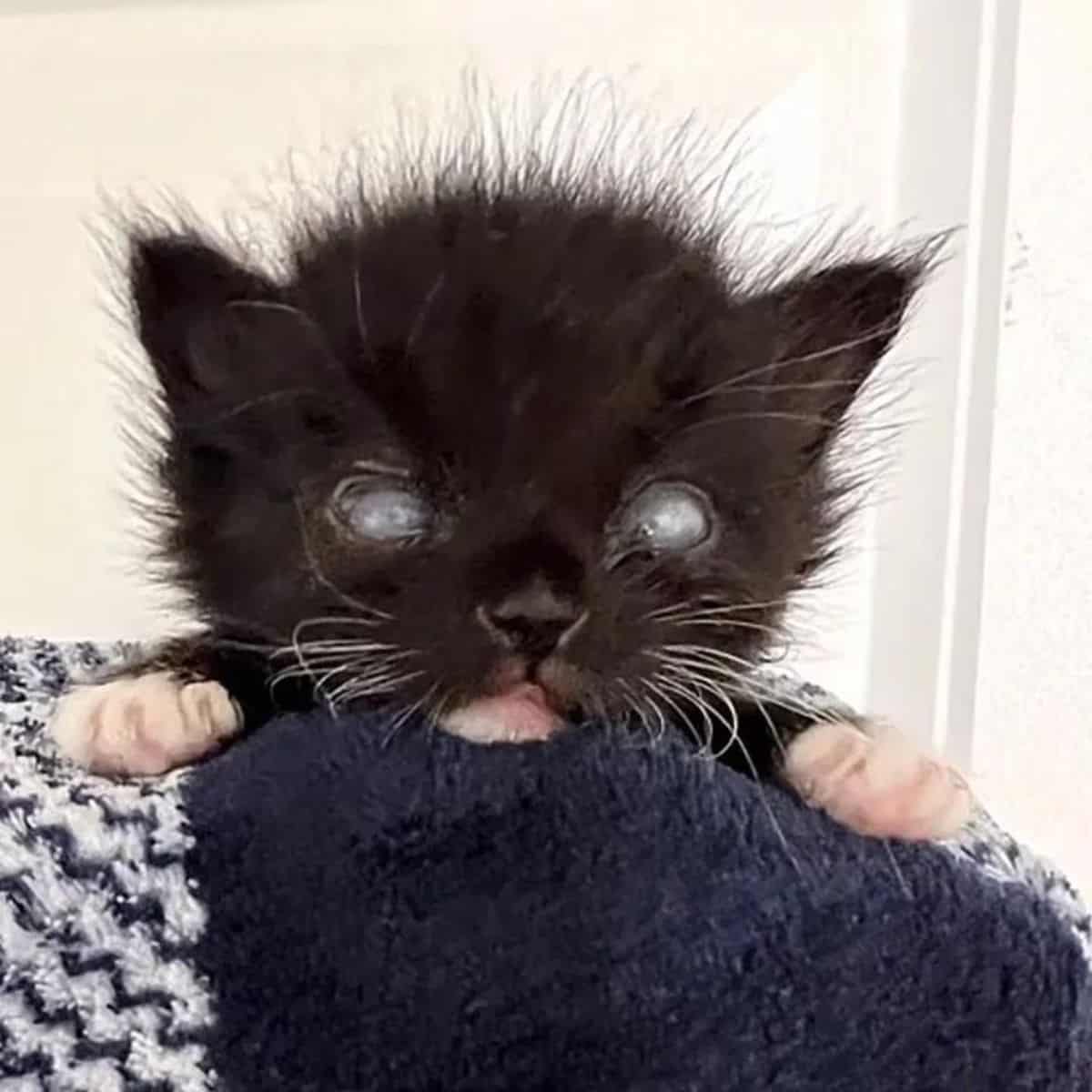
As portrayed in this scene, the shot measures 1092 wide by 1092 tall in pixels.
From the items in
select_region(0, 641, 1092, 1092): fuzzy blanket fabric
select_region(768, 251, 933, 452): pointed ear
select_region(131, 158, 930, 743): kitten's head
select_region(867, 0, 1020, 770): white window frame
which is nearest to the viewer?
select_region(0, 641, 1092, 1092): fuzzy blanket fabric

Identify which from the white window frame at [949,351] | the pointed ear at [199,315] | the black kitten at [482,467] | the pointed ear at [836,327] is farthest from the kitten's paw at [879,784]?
the white window frame at [949,351]

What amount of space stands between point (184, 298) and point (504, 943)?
31cm

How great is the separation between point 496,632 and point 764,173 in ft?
2.04

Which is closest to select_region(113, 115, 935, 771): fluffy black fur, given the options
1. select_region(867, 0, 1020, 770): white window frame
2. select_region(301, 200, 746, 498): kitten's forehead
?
select_region(301, 200, 746, 498): kitten's forehead

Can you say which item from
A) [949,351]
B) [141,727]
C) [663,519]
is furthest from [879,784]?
[949,351]

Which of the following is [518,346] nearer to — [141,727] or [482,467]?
[482,467]

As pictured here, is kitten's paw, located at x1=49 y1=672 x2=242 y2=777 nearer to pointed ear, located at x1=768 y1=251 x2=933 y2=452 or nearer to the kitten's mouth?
the kitten's mouth

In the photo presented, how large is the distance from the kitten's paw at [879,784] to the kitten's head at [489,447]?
47 mm

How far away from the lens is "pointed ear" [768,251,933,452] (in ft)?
2.42

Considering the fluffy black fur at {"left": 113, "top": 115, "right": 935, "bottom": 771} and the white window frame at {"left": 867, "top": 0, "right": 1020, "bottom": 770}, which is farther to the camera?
the white window frame at {"left": 867, "top": 0, "right": 1020, "bottom": 770}

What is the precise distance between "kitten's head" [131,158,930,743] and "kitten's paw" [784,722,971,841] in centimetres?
5

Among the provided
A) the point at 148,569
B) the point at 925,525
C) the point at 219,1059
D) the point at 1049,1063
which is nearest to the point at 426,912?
the point at 219,1059

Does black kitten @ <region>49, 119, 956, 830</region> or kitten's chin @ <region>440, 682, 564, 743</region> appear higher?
black kitten @ <region>49, 119, 956, 830</region>

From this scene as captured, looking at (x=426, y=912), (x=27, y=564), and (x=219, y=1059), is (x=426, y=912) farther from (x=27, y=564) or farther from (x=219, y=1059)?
(x=27, y=564)
